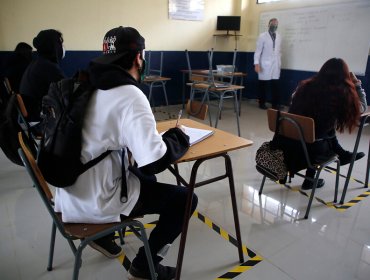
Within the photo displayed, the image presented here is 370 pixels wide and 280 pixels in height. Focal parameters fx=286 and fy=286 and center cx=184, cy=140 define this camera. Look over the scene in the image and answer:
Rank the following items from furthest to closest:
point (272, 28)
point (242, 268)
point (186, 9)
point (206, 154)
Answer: point (186, 9) < point (272, 28) < point (242, 268) < point (206, 154)

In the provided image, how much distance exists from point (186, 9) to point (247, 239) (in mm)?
4664

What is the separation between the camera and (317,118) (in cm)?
195

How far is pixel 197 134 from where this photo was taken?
4.74 feet

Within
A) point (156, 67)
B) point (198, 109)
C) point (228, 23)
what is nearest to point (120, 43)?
point (198, 109)

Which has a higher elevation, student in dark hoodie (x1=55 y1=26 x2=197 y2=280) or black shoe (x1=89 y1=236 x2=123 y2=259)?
student in dark hoodie (x1=55 y1=26 x2=197 y2=280)

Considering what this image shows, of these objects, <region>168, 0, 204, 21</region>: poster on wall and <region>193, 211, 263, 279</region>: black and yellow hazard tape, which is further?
<region>168, 0, 204, 21</region>: poster on wall

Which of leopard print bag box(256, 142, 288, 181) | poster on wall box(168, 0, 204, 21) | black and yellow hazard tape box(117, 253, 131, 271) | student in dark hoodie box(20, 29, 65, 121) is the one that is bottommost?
black and yellow hazard tape box(117, 253, 131, 271)

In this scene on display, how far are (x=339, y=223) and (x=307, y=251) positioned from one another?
0.44 metres

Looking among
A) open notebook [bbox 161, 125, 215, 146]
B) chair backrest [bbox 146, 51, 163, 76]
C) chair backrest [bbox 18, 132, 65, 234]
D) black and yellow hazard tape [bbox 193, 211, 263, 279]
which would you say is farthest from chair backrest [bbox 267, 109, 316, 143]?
chair backrest [bbox 146, 51, 163, 76]

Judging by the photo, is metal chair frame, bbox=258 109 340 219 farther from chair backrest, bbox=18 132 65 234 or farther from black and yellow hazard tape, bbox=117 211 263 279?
chair backrest, bbox=18 132 65 234

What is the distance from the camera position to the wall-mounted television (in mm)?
5627

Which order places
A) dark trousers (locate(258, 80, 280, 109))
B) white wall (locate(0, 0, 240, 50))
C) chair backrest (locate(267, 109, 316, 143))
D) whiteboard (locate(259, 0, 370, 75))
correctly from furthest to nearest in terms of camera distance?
dark trousers (locate(258, 80, 280, 109)) < whiteboard (locate(259, 0, 370, 75)) < white wall (locate(0, 0, 240, 50)) < chair backrest (locate(267, 109, 316, 143))

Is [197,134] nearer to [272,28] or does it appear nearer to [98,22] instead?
[98,22]

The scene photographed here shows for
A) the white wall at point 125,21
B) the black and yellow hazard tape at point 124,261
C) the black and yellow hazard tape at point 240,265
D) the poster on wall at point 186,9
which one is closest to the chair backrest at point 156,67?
the white wall at point 125,21
